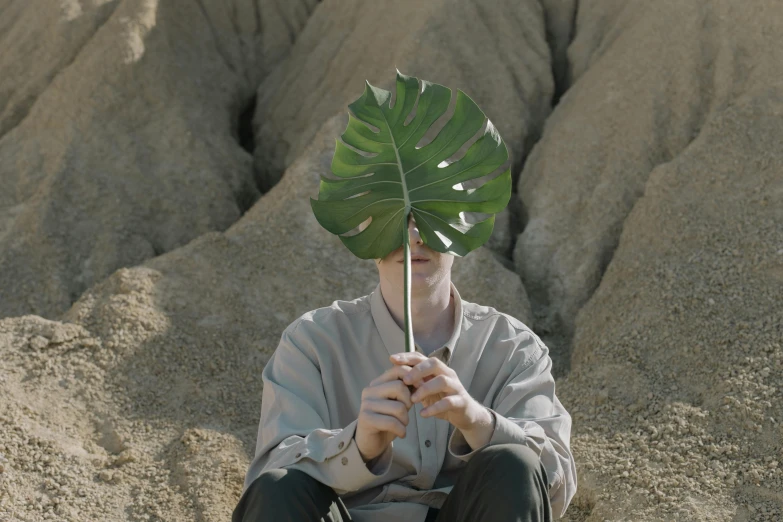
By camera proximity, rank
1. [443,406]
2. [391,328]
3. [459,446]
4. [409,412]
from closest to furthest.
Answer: [443,406] < [459,446] < [409,412] < [391,328]

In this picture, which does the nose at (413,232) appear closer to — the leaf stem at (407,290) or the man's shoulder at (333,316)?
the leaf stem at (407,290)

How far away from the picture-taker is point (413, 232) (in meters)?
2.97

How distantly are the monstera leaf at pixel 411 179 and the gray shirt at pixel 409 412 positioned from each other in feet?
0.71

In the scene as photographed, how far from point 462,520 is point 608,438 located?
2.16 m

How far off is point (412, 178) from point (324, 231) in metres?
3.18

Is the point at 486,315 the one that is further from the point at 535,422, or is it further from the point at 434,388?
the point at 434,388

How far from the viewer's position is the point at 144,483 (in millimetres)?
4594

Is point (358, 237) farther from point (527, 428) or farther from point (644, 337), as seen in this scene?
point (644, 337)

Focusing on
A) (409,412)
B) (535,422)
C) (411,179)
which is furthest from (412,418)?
(411,179)

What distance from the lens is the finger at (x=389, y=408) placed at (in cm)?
252

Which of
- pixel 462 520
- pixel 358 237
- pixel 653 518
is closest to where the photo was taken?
pixel 462 520

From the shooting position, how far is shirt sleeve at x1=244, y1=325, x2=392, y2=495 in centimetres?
265

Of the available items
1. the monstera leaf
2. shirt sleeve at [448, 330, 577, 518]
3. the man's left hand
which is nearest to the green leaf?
the monstera leaf

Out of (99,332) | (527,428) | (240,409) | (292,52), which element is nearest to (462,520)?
(527,428)
